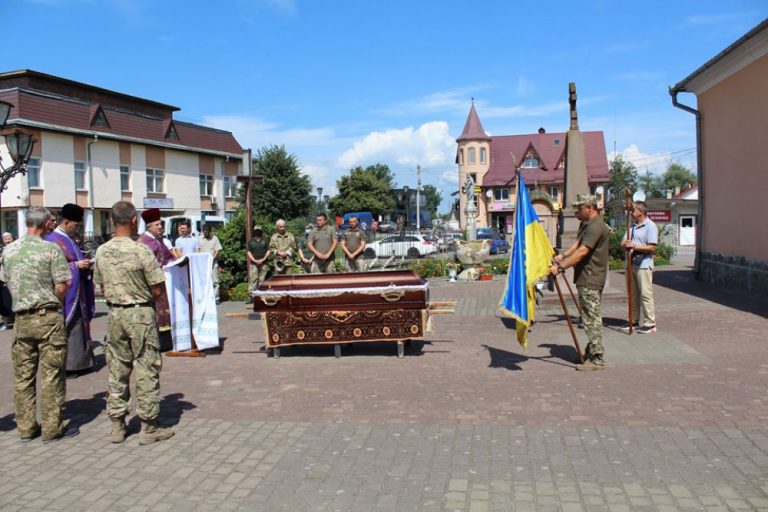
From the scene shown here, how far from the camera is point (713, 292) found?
1422 cm

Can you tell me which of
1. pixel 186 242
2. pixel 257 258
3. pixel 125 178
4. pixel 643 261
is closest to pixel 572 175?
pixel 643 261

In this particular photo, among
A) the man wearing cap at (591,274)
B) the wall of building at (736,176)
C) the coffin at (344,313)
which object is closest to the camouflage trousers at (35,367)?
the coffin at (344,313)

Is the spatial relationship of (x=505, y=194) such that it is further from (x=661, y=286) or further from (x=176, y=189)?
(x=661, y=286)

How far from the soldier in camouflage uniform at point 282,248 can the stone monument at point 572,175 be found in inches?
213

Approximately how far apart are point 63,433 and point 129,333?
1.06 meters


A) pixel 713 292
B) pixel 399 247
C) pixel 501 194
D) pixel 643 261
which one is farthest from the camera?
pixel 501 194

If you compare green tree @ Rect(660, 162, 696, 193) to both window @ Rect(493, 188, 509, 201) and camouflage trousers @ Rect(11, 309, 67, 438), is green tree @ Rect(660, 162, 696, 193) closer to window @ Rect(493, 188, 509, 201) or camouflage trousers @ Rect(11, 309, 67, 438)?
window @ Rect(493, 188, 509, 201)

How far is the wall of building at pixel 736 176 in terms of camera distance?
13430 mm

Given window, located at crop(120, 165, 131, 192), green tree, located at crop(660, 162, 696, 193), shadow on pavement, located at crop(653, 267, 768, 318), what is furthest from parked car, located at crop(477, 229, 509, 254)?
green tree, located at crop(660, 162, 696, 193)

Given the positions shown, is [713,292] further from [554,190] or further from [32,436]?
[554,190]

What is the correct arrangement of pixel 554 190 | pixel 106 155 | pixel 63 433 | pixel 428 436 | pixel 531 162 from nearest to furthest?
pixel 428 436, pixel 63 433, pixel 106 155, pixel 554 190, pixel 531 162

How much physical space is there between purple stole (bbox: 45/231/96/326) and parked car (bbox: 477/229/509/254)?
2646 centimetres

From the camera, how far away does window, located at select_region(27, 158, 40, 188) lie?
3297 cm

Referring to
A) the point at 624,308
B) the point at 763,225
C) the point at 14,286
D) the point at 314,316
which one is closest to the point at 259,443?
the point at 14,286
